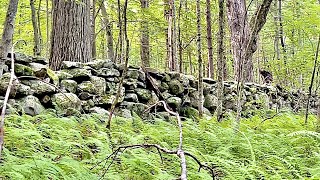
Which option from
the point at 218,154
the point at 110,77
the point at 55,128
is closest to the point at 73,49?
the point at 110,77

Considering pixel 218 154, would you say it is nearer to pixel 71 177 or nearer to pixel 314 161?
pixel 314 161

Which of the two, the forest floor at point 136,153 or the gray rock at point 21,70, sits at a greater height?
the gray rock at point 21,70

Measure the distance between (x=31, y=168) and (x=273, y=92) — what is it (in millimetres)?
9187

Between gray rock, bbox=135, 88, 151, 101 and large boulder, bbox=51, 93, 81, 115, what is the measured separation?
51.7 inches

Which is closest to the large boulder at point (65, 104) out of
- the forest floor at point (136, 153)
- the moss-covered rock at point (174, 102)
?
the forest floor at point (136, 153)

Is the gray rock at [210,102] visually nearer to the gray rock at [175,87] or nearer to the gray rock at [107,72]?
the gray rock at [175,87]

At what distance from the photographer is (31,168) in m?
2.31

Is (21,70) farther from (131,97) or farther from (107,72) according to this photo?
(131,97)

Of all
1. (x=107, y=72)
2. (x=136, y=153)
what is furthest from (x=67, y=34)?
(x=136, y=153)

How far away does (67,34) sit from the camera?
588cm

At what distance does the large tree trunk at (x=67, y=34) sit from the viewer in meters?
5.85

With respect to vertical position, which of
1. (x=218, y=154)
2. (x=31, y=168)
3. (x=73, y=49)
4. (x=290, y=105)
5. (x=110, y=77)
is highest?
(x=73, y=49)

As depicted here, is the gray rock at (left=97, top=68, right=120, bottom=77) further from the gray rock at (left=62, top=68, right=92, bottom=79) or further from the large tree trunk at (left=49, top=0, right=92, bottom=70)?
the large tree trunk at (left=49, top=0, right=92, bottom=70)

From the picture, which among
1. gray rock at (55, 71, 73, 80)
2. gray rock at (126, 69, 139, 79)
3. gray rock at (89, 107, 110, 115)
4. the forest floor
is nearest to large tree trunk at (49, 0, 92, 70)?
gray rock at (55, 71, 73, 80)
